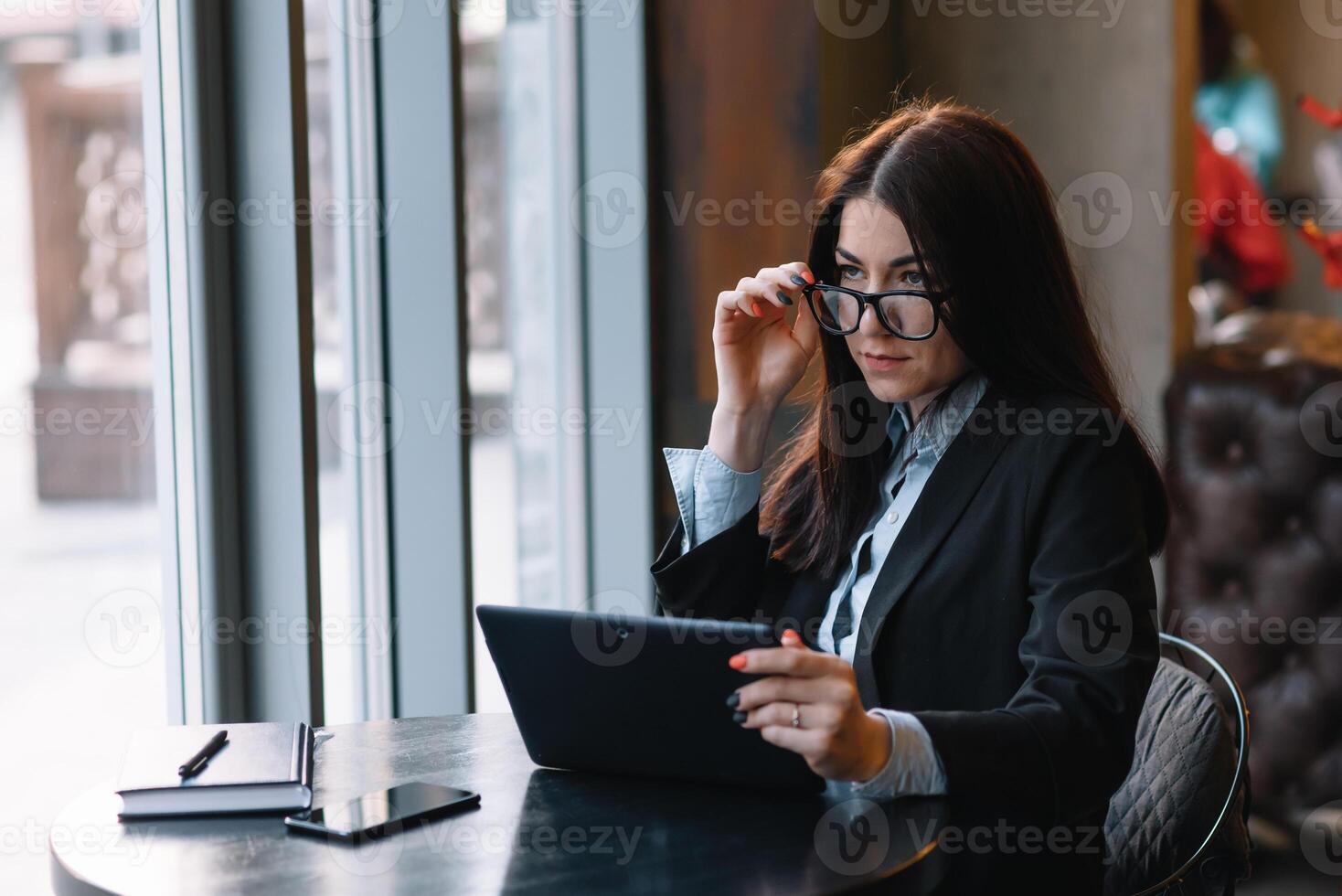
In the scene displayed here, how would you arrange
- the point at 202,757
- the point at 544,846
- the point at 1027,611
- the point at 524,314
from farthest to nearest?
1. the point at 524,314
2. the point at 1027,611
3. the point at 202,757
4. the point at 544,846

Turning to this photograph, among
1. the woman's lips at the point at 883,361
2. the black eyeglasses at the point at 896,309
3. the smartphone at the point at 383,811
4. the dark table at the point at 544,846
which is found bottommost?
the dark table at the point at 544,846

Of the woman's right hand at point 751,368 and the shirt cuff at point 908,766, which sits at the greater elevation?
the woman's right hand at point 751,368

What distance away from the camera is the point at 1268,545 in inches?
95.3

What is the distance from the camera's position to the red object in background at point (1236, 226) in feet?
11.2

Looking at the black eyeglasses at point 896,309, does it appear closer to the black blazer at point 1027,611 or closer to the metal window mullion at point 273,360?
the black blazer at point 1027,611

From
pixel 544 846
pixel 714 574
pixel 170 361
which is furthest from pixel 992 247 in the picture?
pixel 170 361

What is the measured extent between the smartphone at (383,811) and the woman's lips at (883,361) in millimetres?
655

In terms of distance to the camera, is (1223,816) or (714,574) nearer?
(1223,816)

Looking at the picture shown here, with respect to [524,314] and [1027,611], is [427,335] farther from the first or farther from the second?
[1027,611]

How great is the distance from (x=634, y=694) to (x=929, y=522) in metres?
0.44

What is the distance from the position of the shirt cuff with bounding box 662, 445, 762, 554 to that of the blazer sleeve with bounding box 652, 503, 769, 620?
2 centimetres

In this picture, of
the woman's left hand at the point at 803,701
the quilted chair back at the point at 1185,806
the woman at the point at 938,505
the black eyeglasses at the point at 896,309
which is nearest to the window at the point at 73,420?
the woman at the point at 938,505

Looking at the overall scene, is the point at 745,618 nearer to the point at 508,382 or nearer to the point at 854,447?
the point at 854,447

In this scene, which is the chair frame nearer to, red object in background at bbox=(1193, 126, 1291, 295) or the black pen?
the black pen
